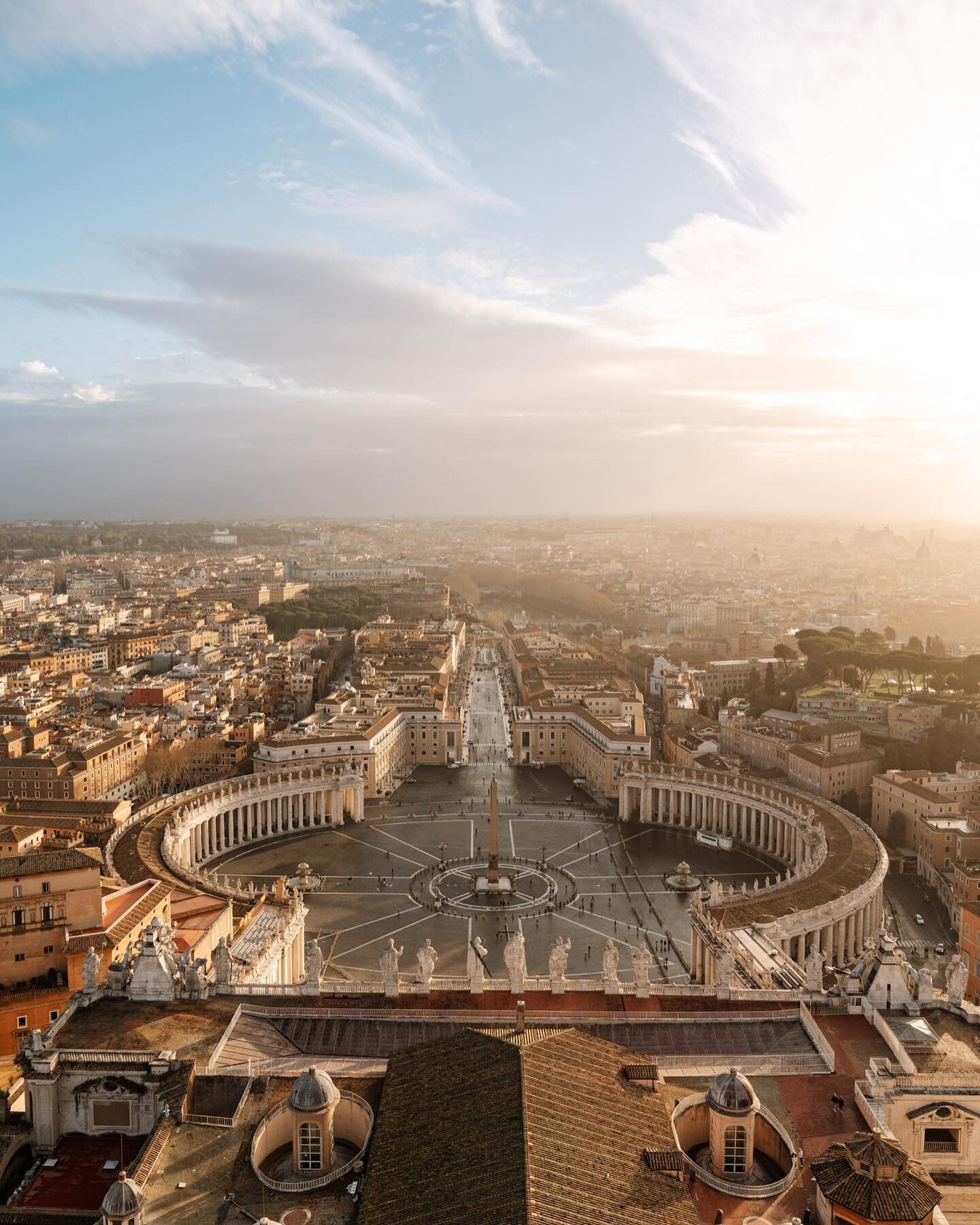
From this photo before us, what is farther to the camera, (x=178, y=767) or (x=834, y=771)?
(x=178, y=767)

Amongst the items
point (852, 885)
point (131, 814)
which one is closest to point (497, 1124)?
point (852, 885)

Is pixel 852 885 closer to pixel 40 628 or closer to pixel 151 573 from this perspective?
pixel 40 628

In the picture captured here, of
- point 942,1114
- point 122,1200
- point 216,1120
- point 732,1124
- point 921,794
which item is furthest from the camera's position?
point 921,794

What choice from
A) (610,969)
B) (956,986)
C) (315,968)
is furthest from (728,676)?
(315,968)

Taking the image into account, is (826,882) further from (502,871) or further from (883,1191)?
(883,1191)

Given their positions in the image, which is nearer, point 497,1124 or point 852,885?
point 497,1124
